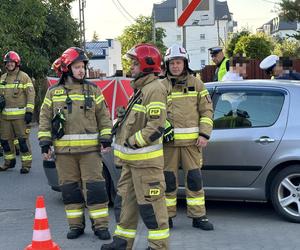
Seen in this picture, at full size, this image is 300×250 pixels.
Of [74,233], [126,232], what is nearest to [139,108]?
[126,232]

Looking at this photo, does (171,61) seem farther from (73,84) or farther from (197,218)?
(197,218)

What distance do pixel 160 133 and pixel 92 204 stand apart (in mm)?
1499

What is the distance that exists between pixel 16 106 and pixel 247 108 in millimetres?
4824

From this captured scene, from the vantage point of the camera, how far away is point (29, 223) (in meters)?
6.87

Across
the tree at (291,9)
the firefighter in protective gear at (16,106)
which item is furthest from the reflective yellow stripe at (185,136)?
the tree at (291,9)

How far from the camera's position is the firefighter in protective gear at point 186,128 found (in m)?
6.23

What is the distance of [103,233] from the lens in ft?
19.8

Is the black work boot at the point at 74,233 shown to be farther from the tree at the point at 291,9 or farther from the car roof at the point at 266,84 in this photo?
the tree at the point at 291,9

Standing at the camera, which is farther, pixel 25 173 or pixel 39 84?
pixel 39 84

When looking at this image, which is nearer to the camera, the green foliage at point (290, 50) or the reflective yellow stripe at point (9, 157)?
the reflective yellow stripe at point (9, 157)

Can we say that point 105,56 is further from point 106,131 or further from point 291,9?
point 106,131

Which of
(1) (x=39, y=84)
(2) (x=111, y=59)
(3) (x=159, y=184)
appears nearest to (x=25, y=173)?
(3) (x=159, y=184)

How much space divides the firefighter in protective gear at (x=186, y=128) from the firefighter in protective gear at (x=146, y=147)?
1.09 meters

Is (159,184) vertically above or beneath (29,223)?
above
